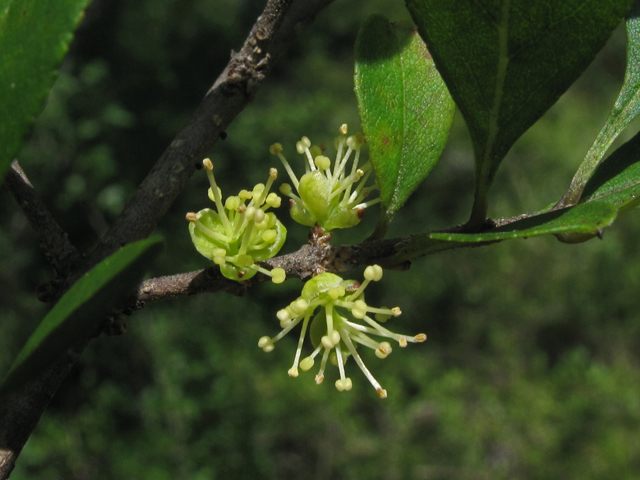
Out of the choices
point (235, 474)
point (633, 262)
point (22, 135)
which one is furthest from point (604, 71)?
point (22, 135)

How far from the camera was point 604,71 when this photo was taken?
7.28 meters

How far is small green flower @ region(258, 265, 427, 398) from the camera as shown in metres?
0.72

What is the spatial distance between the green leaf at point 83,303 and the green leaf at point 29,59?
11 centimetres

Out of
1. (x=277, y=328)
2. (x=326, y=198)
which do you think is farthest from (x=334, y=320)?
(x=277, y=328)

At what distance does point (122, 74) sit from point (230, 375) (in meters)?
1.95

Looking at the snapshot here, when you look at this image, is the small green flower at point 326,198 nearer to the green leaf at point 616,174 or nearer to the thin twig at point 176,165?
the thin twig at point 176,165

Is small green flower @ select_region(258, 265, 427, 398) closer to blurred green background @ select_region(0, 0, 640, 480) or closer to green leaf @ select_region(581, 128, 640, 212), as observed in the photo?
green leaf @ select_region(581, 128, 640, 212)

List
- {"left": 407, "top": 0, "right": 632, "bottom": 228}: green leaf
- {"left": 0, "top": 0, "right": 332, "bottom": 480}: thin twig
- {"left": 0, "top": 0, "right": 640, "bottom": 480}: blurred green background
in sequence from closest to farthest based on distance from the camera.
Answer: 1. {"left": 407, "top": 0, "right": 632, "bottom": 228}: green leaf
2. {"left": 0, "top": 0, "right": 332, "bottom": 480}: thin twig
3. {"left": 0, "top": 0, "right": 640, "bottom": 480}: blurred green background

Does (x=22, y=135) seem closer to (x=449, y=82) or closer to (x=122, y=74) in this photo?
(x=449, y=82)

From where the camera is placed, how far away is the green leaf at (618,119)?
0.73 metres

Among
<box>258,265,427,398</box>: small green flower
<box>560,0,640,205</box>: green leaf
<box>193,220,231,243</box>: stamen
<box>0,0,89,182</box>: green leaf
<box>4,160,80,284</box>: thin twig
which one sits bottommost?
<box>258,265,427,398</box>: small green flower

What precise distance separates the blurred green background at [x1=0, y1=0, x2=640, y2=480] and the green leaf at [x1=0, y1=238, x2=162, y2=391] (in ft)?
6.73

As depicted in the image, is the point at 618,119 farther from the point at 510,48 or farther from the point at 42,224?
the point at 42,224

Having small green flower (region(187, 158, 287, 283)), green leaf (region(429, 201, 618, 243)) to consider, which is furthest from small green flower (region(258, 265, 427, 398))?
green leaf (region(429, 201, 618, 243))
